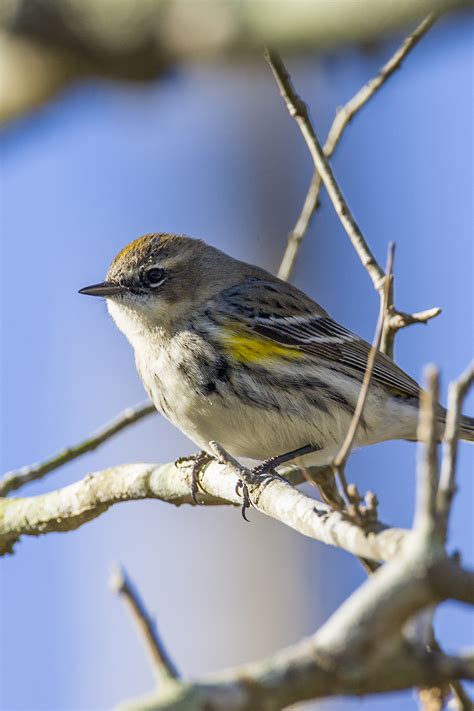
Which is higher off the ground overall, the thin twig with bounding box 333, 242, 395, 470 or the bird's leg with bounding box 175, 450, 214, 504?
the bird's leg with bounding box 175, 450, 214, 504

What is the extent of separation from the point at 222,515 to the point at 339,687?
7339 millimetres

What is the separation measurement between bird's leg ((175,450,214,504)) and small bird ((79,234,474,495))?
0.17 ft

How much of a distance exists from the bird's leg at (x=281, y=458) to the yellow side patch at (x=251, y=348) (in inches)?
23.0

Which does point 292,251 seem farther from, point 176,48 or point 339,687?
point 339,687

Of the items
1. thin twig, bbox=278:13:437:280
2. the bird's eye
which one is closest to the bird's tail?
thin twig, bbox=278:13:437:280

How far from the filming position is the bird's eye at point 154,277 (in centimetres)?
668

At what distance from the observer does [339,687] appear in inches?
93.5

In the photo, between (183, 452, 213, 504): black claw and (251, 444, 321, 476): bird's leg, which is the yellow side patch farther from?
(183, 452, 213, 504): black claw

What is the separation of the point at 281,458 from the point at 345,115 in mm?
2037

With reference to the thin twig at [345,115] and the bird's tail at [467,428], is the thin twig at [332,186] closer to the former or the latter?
the thin twig at [345,115]

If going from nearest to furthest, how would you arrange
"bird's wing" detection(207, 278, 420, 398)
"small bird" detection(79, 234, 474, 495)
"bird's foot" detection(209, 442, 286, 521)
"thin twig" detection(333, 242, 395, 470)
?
1. "thin twig" detection(333, 242, 395, 470)
2. "bird's foot" detection(209, 442, 286, 521)
3. "small bird" detection(79, 234, 474, 495)
4. "bird's wing" detection(207, 278, 420, 398)

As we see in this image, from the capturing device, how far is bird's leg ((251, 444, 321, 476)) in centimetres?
559

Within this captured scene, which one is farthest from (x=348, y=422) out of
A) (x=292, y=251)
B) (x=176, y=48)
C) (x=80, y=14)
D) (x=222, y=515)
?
(x=222, y=515)

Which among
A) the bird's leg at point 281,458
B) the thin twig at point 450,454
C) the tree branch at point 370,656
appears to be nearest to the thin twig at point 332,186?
the bird's leg at point 281,458
